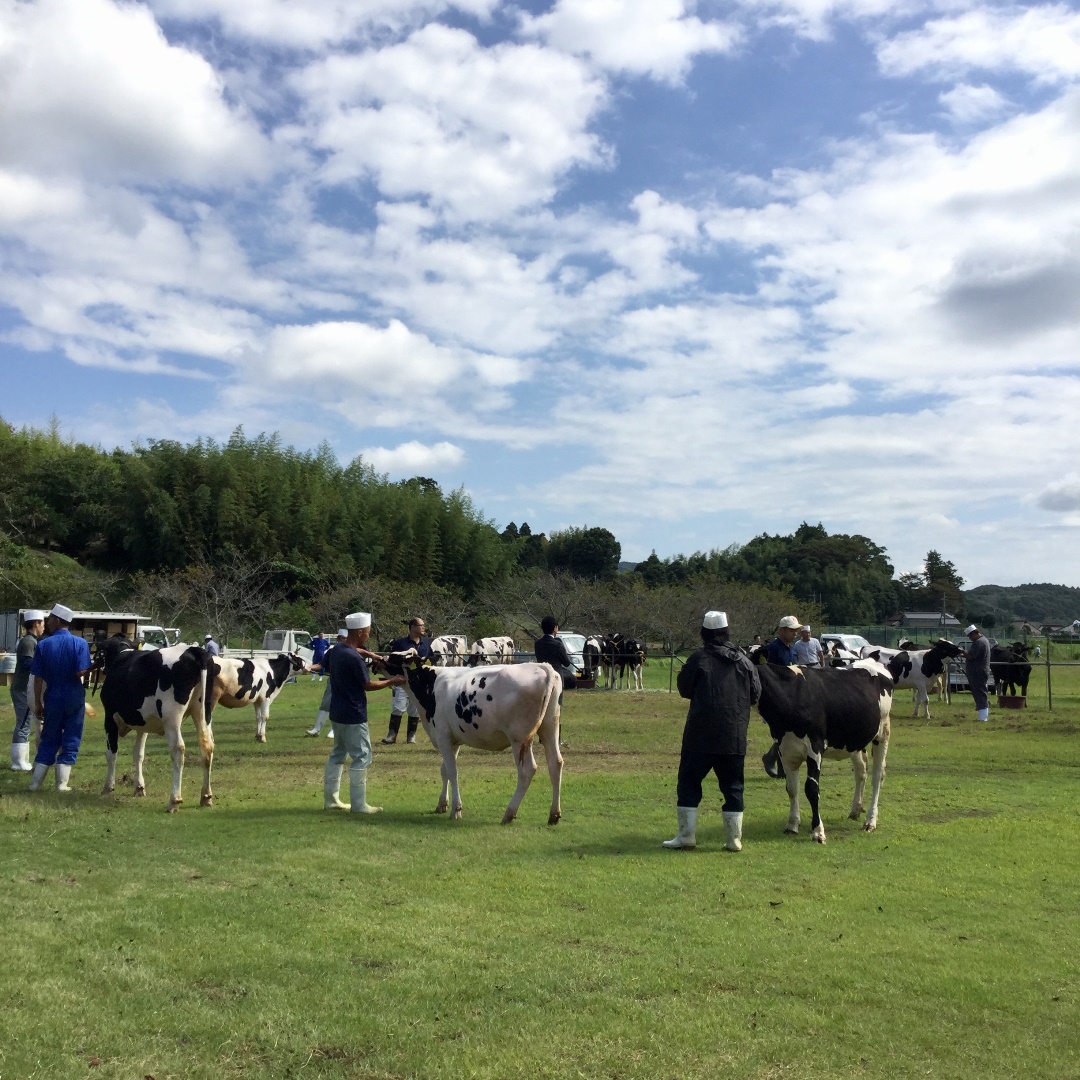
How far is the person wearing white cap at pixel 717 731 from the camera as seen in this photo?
852 centimetres

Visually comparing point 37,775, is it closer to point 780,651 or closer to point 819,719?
point 819,719

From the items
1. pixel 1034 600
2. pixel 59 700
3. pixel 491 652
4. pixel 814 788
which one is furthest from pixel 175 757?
pixel 1034 600

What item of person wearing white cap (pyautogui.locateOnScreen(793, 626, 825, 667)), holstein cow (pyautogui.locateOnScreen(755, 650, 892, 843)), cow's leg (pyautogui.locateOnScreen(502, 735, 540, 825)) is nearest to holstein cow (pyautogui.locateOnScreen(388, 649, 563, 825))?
cow's leg (pyautogui.locateOnScreen(502, 735, 540, 825))

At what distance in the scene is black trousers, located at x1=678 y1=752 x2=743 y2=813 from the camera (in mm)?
8531

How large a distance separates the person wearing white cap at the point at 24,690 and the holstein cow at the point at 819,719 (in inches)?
349

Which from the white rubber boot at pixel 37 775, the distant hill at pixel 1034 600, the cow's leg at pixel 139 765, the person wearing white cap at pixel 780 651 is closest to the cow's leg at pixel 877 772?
the person wearing white cap at pixel 780 651

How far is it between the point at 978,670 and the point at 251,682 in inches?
626

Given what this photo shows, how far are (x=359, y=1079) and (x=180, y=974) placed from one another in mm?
1566

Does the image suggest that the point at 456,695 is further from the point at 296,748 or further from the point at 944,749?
the point at 944,749

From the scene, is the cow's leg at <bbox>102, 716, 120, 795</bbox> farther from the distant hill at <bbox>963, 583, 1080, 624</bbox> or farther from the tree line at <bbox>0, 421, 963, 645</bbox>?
the distant hill at <bbox>963, 583, 1080, 624</bbox>

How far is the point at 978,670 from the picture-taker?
875 inches

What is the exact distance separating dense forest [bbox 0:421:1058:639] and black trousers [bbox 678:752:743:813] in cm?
3779

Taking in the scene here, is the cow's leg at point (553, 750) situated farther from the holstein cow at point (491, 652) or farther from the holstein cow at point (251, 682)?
the holstein cow at point (491, 652)

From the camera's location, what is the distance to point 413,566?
184ft
